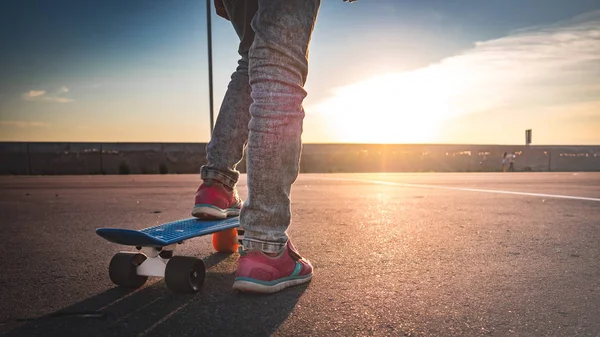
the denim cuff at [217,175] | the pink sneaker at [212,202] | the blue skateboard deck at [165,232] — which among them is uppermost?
the denim cuff at [217,175]

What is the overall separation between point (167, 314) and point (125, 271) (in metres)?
0.32

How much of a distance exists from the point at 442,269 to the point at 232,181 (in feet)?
3.11

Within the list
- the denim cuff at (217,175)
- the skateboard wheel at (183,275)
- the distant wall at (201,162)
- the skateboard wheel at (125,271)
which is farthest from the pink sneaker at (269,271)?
the distant wall at (201,162)

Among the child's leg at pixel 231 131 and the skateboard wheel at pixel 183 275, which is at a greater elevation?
the child's leg at pixel 231 131

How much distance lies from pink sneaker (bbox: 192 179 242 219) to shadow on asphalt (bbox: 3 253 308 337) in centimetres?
45

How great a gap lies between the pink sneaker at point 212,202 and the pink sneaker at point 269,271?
43 cm

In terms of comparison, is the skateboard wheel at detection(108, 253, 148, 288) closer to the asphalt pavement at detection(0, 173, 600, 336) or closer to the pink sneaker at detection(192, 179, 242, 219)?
the asphalt pavement at detection(0, 173, 600, 336)

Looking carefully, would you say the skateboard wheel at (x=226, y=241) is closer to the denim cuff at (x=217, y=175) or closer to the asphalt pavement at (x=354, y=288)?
the asphalt pavement at (x=354, y=288)

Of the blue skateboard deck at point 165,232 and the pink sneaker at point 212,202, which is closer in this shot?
the blue skateboard deck at point 165,232

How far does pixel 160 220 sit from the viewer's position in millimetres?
3393

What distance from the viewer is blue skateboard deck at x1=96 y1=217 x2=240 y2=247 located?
142 cm

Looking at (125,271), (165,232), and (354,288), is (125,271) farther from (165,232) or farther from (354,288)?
(354,288)

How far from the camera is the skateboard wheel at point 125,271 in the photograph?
4.99 ft

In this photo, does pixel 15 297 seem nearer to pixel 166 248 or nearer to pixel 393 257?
pixel 166 248
